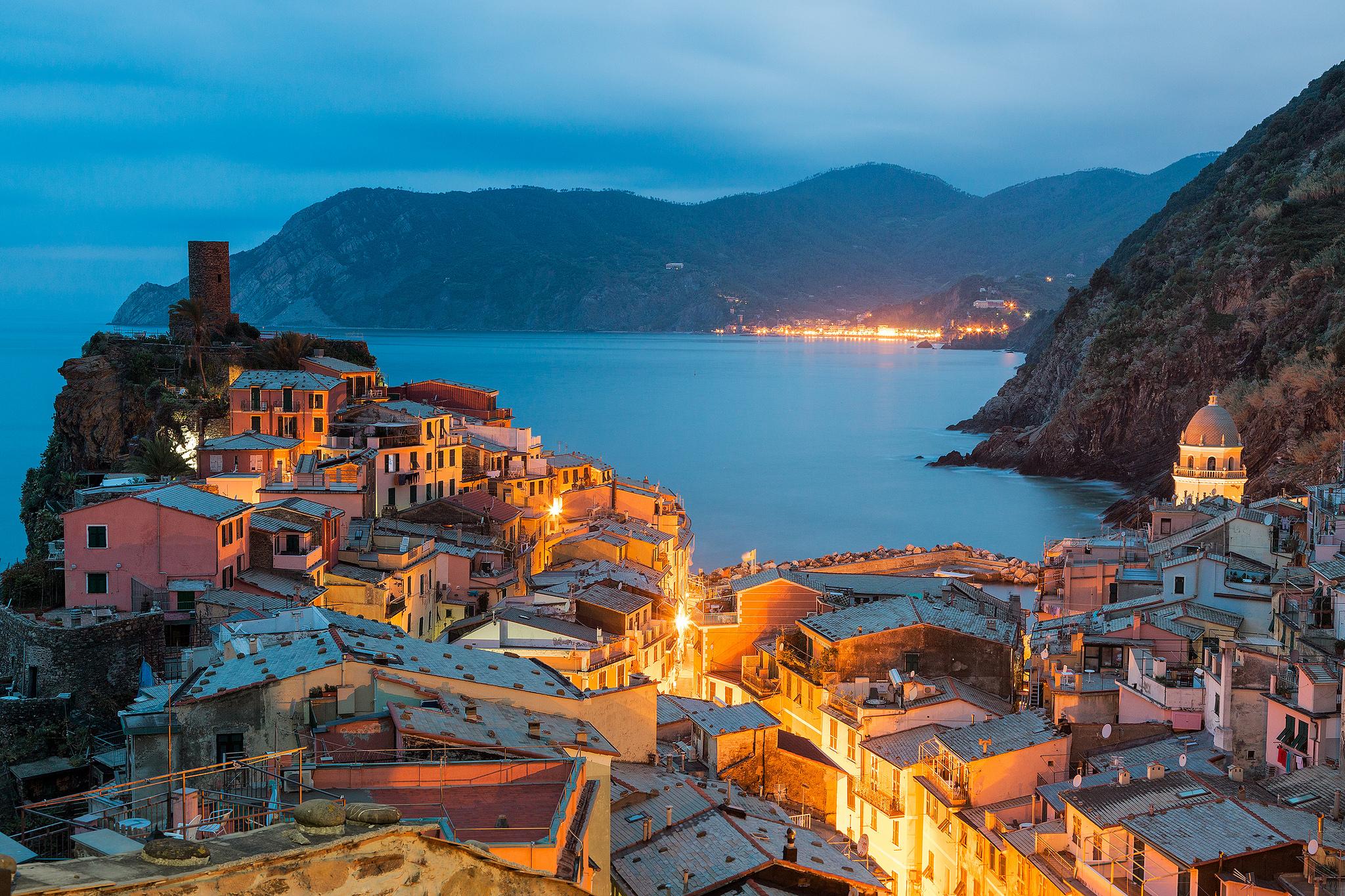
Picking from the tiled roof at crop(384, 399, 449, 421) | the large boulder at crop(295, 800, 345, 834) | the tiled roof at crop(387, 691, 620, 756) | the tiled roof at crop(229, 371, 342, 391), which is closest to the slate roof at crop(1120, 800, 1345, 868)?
the tiled roof at crop(387, 691, 620, 756)

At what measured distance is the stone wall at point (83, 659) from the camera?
17.7m

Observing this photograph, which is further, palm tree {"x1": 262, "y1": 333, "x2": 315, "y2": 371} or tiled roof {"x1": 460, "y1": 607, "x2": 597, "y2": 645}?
palm tree {"x1": 262, "y1": 333, "x2": 315, "y2": 371}

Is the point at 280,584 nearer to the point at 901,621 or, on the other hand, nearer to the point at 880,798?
the point at 880,798

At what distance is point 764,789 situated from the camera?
18188 mm

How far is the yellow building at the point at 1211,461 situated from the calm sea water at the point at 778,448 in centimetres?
1239

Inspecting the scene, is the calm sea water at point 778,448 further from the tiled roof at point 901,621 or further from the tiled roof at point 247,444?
the tiled roof at point 901,621

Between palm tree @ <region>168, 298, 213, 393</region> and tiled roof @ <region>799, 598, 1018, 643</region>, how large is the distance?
21832 millimetres

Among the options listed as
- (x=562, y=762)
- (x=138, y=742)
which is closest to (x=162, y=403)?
(x=138, y=742)

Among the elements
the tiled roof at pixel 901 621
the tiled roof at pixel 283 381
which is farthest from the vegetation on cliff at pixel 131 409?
the tiled roof at pixel 901 621

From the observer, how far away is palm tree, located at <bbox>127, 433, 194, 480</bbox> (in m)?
30.3

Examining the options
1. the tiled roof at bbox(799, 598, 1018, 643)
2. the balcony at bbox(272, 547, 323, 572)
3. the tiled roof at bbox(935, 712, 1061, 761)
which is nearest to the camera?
the tiled roof at bbox(935, 712, 1061, 761)

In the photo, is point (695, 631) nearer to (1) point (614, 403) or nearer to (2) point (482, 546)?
(2) point (482, 546)

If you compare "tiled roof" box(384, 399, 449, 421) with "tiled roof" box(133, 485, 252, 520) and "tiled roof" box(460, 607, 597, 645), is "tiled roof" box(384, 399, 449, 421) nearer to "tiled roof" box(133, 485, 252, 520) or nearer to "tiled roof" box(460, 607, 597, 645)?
"tiled roof" box(133, 485, 252, 520)

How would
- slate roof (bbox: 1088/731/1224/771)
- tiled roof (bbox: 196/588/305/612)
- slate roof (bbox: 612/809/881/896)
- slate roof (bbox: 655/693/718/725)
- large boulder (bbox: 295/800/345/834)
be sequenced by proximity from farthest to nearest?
tiled roof (bbox: 196/588/305/612)
slate roof (bbox: 655/693/718/725)
slate roof (bbox: 1088/731/1224/771)
slate roof (bbox: 612/809/881/896)
large boulder (bbox: 295/800/345/834)
